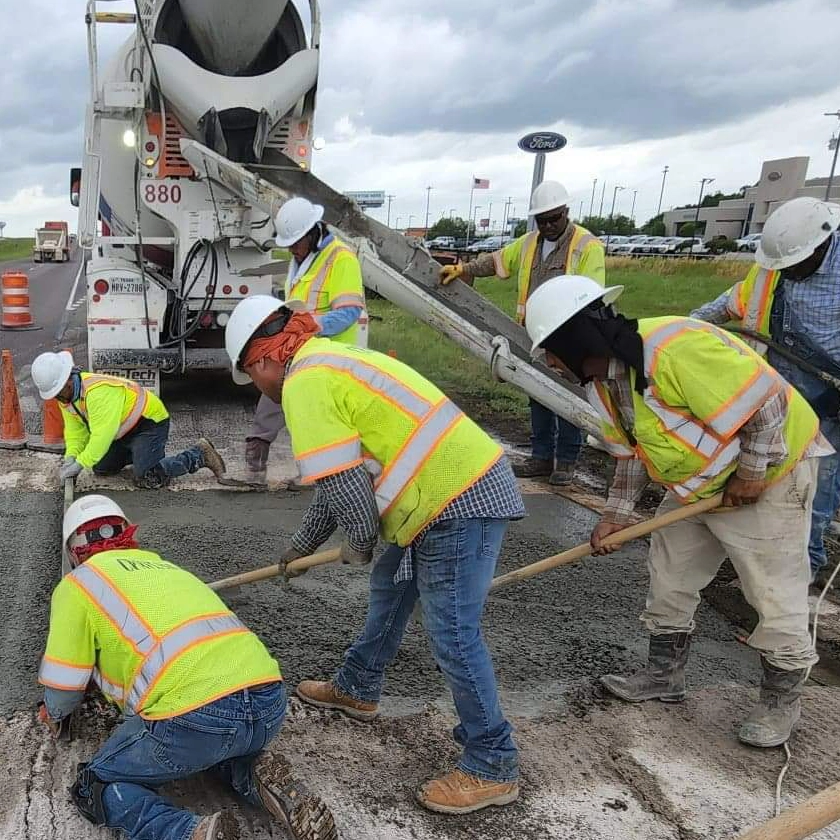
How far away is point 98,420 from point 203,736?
302cm

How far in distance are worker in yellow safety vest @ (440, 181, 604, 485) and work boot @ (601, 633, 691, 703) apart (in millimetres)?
2177

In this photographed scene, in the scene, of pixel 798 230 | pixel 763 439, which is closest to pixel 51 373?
pixel 763 439

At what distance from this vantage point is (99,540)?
2.48 metres

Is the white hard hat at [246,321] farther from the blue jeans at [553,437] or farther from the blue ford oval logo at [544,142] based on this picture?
the blue ford oval logo at [544,142]

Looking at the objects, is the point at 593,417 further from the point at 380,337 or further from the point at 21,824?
the point at 380,337

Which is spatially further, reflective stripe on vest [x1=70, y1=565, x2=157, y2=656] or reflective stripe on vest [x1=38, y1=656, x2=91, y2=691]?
reflective stripe on vest [x1=38, y1=656, x2=91, y2=691]

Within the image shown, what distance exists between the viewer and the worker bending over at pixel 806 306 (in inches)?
133

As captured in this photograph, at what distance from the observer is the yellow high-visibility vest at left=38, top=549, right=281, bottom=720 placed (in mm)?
2039

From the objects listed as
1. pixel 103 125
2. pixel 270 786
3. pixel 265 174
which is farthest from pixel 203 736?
pixel 103 125

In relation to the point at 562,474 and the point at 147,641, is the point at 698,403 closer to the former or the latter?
the point at 147,641

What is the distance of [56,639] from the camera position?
2230 millimetres

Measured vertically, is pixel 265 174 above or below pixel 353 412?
above

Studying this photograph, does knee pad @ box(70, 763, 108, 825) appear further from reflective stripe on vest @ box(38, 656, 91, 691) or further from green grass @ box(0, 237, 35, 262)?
green grass @ box(0, 237, 35, 262)

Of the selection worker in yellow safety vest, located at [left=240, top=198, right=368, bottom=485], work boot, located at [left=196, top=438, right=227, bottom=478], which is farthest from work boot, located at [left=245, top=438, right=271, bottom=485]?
worker in yellow safety vest, located at [left=240, top=198, right=368, bottom=485]
